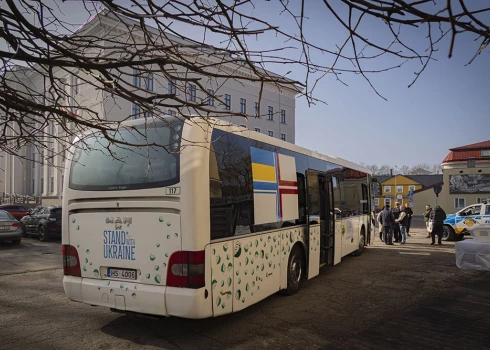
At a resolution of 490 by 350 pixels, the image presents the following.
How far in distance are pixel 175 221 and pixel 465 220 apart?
17.4m

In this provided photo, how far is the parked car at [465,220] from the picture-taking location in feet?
58.5

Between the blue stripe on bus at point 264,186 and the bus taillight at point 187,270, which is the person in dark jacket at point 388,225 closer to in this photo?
the blue stripe on bus at point 264,186

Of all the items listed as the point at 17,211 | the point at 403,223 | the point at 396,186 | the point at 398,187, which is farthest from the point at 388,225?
the point at 396,186

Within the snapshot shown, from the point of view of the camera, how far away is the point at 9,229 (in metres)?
15.6

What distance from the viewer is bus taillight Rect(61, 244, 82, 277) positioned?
559 cm

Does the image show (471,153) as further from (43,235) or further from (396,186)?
(43,235)

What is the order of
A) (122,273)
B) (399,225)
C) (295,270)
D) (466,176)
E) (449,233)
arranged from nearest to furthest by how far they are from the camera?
(122,273) < (295,270) < (399,225) < (449,233) < (466,176)

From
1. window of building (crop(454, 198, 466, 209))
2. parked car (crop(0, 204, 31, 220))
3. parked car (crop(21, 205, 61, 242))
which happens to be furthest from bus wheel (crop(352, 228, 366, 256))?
window of building (crop(454, 198, 466, 209))

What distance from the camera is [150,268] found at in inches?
197

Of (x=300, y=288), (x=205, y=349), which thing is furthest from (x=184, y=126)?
(x=300, y=288)

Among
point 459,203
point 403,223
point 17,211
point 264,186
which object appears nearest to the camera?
point 264,186

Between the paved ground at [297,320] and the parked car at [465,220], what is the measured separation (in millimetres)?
9798

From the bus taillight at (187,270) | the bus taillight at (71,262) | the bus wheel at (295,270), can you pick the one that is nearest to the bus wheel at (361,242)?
the bus wheel at (295,270)

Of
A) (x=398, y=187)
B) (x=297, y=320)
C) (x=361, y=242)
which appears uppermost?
(x=398, y=187)
